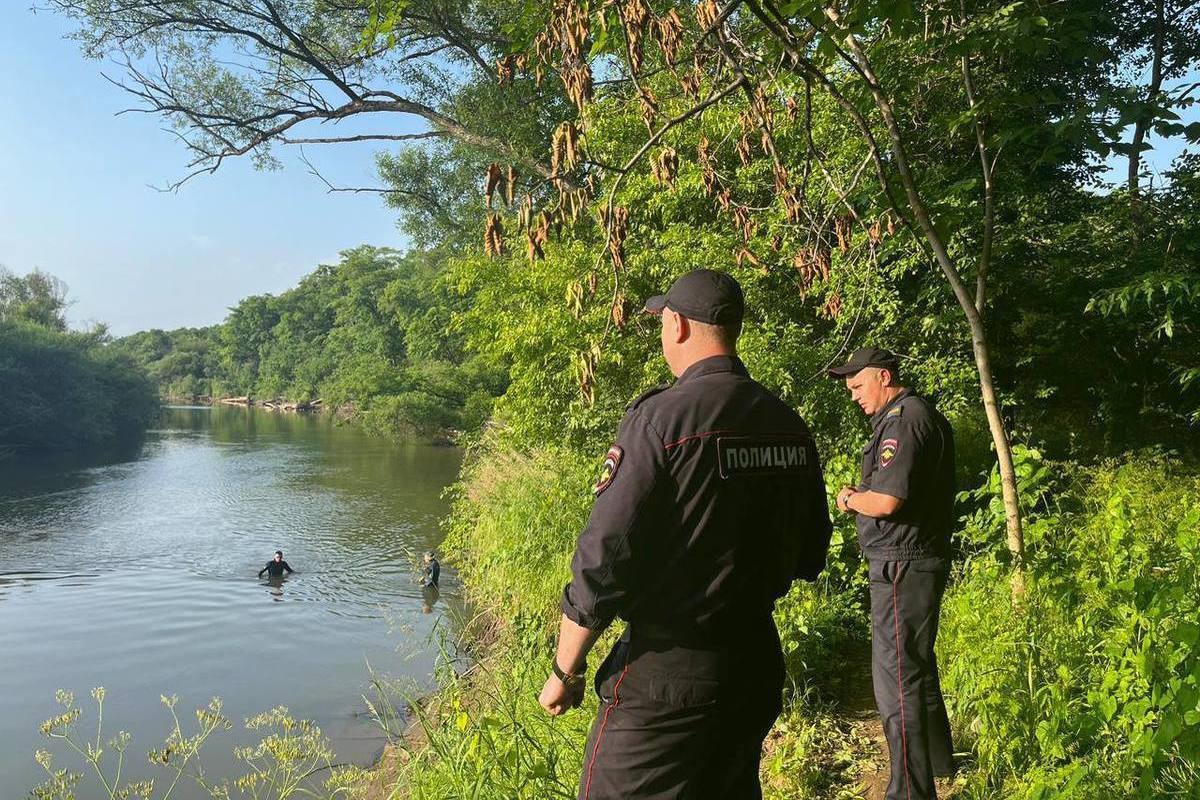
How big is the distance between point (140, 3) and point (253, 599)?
36.3 ft

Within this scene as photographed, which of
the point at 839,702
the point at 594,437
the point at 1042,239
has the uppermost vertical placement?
the point at 1042,239

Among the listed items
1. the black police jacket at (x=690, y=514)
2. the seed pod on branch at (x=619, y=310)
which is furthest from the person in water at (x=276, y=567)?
the black police jacket at (x=690, y=514)

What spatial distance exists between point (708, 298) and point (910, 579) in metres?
1.63

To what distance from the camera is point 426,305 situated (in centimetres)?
5862

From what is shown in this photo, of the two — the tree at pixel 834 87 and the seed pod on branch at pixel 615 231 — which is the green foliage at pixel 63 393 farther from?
the seed pod on branch at pixel 615 231

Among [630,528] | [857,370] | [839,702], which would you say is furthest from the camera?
[839,702]

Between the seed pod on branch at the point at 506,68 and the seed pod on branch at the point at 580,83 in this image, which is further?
the seed pod on branch at the point at 506,68

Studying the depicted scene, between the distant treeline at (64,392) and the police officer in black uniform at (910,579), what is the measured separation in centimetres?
4723

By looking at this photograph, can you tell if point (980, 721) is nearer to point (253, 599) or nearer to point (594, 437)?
point (594, 437)

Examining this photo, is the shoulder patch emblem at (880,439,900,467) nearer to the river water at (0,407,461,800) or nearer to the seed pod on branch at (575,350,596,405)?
the seed pod on branch at (575,350,596,405)

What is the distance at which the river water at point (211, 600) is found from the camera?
31.4 ft

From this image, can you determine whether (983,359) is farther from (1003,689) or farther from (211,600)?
(211,600)

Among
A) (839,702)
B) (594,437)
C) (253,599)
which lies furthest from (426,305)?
(839,702)

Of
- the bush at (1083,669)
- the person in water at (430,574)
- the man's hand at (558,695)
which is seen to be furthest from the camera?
the person in water at (430,574)
